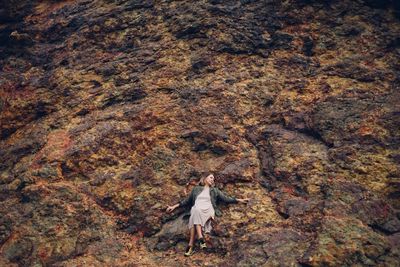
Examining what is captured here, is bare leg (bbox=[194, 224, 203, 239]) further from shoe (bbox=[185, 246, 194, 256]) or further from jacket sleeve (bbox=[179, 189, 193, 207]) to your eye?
jacket sleeve (bbox=[179, 189, 193, 207])

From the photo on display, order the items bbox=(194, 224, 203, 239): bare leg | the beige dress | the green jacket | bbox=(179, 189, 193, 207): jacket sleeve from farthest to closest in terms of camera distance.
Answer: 1. bbox=(179, 189, 193, 207): jacket sleeve
2. the green jacket
3. the beige dress
4. bbox=(194, 224, 203, 239): bare leg

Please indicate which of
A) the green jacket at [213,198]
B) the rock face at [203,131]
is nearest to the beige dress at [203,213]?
the green jacket at [213,198]

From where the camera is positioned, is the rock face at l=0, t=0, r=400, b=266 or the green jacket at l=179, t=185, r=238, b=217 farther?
the green jacket at l=179, t=185, r=238, b=217

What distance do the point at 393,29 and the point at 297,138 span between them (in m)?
5.74

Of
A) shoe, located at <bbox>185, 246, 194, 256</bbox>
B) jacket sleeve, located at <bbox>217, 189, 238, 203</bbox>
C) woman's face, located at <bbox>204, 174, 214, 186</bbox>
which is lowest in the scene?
shoe, located at <bbox>185, 246, 194, 256</bbox>

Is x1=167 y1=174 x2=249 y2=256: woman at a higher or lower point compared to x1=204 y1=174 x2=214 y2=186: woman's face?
lower

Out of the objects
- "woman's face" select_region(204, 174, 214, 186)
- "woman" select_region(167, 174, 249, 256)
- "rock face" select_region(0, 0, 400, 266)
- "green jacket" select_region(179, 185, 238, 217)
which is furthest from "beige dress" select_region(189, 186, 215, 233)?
"woman's face" select_region(204, 174, 214, 186)

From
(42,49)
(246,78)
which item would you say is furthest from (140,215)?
(42,49)

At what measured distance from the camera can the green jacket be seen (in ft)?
36.4

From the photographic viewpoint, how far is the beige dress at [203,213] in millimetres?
10609

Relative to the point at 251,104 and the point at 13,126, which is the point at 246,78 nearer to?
the point at 251,104

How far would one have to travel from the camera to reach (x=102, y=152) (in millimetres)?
12953

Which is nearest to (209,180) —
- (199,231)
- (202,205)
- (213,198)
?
(213,198)

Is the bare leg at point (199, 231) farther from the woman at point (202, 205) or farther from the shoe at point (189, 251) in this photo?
the shoe at point (189, 251)
